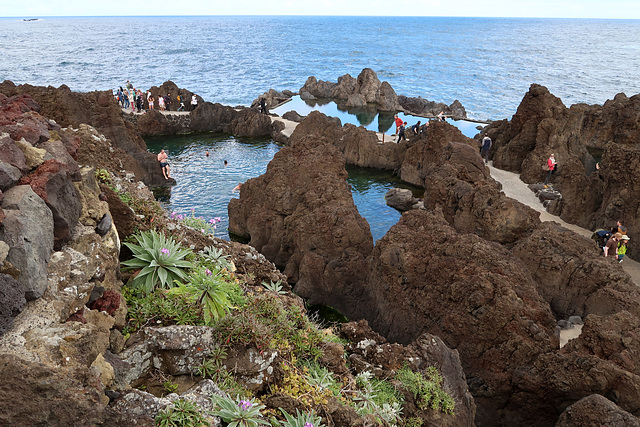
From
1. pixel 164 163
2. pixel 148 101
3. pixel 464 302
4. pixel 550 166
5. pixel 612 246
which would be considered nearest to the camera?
pixel 464 302

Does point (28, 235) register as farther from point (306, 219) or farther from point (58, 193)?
point (306, 219)

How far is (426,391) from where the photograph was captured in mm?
8656

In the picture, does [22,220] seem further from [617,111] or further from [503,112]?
[503,112]

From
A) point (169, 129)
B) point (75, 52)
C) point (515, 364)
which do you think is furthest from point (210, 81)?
point (515, 364)

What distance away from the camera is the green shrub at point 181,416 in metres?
4.90

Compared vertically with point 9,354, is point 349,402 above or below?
below

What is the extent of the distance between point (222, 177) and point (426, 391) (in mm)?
25805

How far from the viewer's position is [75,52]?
15412cm

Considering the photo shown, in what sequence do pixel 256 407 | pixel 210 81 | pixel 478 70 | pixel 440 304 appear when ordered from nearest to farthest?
pixel 256 407 < pixel 440 304 < pixel 210 81 < pixel 478 70

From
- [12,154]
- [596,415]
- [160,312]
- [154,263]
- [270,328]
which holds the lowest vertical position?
[596,415]

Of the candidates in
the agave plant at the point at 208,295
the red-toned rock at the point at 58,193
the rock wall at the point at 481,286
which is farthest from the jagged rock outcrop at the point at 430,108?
the red-toned rock at the point at 58,193

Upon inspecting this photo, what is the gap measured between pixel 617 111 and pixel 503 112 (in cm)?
3342

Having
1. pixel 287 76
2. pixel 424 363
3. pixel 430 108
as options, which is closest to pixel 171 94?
pixel 430 108

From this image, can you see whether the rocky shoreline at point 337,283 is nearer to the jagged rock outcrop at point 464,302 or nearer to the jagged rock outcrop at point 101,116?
the jagged rock outcrop at point 464,302
